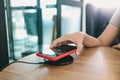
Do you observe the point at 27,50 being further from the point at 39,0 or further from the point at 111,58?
the point at 111,58

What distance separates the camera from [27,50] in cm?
273

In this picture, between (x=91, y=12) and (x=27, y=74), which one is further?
(x=91, y=12)

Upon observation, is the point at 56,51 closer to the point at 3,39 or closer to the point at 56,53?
the point at 56,53

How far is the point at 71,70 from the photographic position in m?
0.51

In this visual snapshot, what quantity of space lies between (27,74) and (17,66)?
0.09 meters

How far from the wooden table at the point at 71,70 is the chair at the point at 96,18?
35.5 inches

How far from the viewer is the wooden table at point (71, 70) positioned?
0.46m

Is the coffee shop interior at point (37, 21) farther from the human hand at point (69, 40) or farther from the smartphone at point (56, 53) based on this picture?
the smartphone at point (56, 53)

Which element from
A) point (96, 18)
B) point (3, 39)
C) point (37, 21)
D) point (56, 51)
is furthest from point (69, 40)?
point (37, 21)

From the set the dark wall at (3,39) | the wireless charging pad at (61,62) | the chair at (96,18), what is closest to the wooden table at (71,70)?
the wireless charging pad at (61,62)

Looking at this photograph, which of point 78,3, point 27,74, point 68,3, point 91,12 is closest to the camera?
point 27,74

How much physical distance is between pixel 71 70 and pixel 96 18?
111cm

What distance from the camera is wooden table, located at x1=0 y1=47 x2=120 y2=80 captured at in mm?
460

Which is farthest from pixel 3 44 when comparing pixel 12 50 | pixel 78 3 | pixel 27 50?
pixel 78 3
